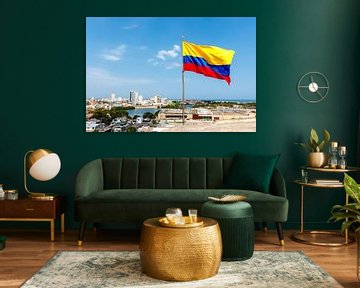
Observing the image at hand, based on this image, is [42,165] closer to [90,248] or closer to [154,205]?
[90,248]

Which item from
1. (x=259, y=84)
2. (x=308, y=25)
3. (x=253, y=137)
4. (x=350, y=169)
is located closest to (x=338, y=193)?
(x=350, y=169)

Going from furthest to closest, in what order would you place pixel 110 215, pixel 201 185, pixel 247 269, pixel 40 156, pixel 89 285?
1. pixel 201 185
2. pixel 40 156
3. pixel 110 215
4. pixel 247 269
5. pixel 89 285

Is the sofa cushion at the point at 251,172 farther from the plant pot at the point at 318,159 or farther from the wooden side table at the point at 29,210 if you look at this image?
the wooden side table at the point at 29,210

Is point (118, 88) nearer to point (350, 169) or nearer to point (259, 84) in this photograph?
point (259, 84)

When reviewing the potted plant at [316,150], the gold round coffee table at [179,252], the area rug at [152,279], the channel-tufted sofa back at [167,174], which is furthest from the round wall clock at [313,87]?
the gold round coffee table at [179,252]

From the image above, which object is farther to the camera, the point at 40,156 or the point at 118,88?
the point at 118,88

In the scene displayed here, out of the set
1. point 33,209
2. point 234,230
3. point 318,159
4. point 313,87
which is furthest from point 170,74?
point 234,230

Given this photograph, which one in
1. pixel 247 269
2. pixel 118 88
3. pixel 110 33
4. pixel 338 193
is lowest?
pixel 247 269

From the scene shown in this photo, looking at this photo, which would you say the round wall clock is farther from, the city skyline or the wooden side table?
the wooden side table
